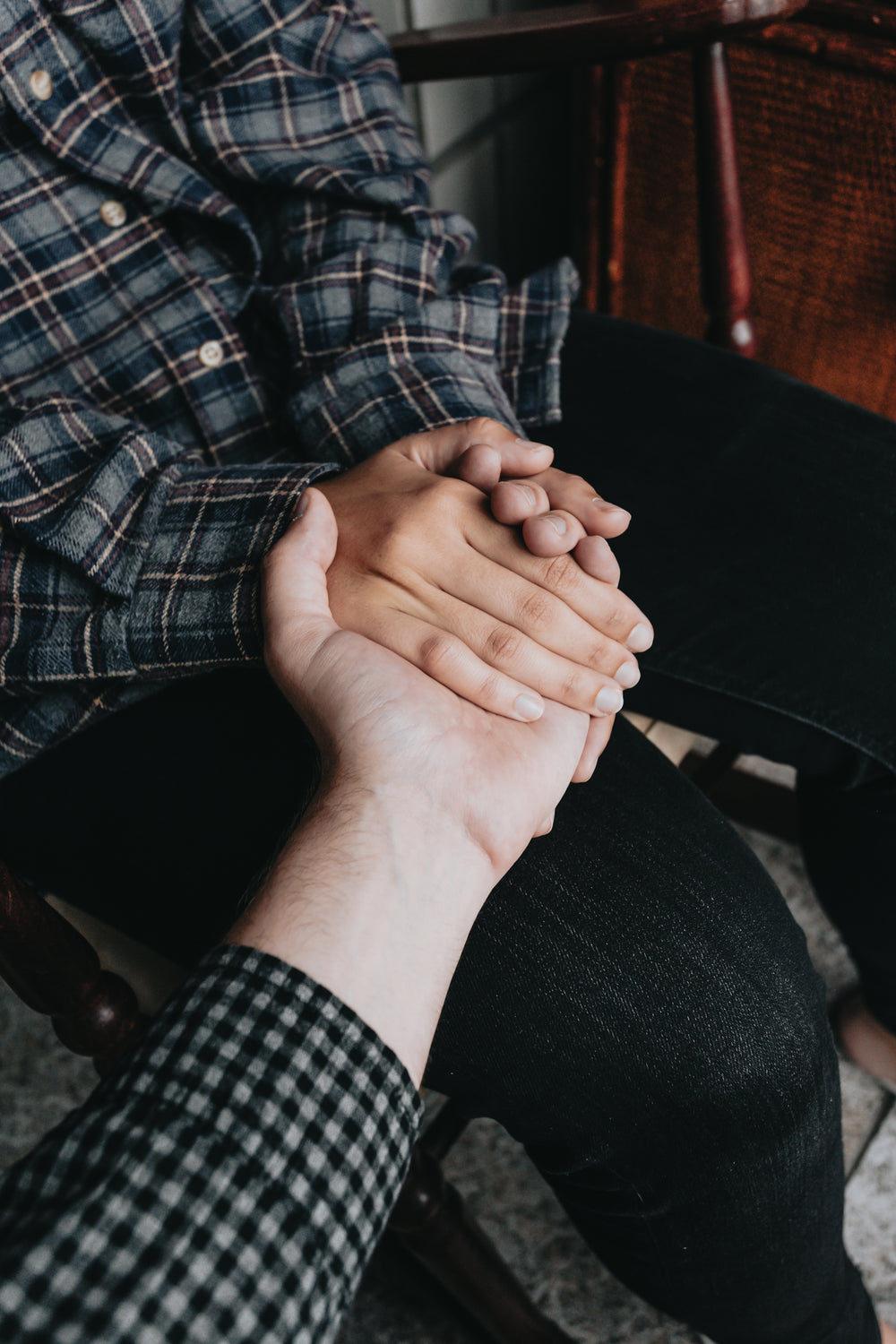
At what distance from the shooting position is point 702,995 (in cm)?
53

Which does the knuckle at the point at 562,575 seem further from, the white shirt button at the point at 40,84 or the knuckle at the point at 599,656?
the white shirt button at the point at 40,84

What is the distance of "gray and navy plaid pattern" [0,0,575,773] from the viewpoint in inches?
24.4

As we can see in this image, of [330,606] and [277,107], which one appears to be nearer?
[330,606]

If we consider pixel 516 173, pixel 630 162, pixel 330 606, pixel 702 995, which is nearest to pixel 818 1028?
pixel 702 995

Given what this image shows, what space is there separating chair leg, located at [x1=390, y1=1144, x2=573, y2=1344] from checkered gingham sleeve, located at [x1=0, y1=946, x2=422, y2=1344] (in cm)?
36

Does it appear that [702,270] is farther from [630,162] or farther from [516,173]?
[516,173]

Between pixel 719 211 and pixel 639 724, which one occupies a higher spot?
pixel 719 211

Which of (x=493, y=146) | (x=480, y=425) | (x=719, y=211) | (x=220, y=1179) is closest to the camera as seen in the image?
(x=220, y=1179)

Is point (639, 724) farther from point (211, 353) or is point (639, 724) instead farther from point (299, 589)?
point (211, 353)

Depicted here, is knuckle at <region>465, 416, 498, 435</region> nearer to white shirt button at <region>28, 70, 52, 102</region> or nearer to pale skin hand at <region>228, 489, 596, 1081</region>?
pale skin hand at <region>228, 489, 596, 1081</region>

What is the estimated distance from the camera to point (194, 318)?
0.74 m

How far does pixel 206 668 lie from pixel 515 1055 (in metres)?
0.30

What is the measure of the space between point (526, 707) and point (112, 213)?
0.52 metres

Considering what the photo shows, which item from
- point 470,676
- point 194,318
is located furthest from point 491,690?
point 194,318
